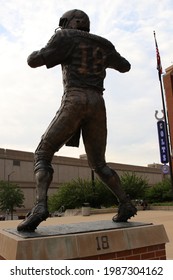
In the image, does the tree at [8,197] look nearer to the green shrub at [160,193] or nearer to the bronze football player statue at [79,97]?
the green shrub at [160,193]

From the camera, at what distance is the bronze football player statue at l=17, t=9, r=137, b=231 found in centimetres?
412

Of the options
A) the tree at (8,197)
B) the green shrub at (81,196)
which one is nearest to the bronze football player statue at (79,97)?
the green shrub at (81,196)

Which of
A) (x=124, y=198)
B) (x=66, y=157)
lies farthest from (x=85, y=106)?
(x=66, y=157)

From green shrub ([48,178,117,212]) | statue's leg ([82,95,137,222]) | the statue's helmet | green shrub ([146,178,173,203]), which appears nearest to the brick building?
green shrub ([48,178,117,212])

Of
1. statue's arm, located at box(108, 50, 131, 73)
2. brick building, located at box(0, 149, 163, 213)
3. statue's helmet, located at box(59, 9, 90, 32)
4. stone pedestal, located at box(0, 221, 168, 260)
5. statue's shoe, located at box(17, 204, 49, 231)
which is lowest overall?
stone pedestal, located at box(0, 221, 168, 260)

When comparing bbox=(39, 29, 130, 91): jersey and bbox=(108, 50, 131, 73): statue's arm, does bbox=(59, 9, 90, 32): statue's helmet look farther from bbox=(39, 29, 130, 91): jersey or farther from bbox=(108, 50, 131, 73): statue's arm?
bbox=(108, 50, 131, 73): statue's arm

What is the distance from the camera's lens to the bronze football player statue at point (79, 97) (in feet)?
13.5

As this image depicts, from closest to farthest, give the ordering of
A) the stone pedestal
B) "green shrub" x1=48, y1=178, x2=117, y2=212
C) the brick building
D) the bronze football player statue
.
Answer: the stone pedestal
the bronze football player statue
"green shrub" x1=48, y1=178, x2=117, y2=212
the brick building

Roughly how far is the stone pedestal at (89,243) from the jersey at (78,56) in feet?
6.31

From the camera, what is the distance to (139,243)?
391 cm

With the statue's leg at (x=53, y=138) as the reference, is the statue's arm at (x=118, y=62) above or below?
above

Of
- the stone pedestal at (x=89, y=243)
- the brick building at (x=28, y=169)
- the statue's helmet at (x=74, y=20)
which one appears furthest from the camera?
the brick building at (x=28, y=169)
